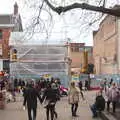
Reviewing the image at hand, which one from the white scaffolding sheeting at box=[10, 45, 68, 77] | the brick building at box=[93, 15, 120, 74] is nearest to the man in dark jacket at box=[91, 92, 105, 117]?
the white scaffolding sheeting at box=[10, 45, 68, 77]

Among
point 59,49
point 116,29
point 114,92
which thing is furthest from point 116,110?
point 116,29

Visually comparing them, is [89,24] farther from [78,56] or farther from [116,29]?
[78,56]

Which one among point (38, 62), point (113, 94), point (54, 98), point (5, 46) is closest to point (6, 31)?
point (5, 46)

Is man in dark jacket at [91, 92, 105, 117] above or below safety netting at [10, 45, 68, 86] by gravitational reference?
below

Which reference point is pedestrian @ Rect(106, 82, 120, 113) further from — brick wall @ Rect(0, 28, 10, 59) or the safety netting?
brick wall @ Rect(0, 28, 10, 59)

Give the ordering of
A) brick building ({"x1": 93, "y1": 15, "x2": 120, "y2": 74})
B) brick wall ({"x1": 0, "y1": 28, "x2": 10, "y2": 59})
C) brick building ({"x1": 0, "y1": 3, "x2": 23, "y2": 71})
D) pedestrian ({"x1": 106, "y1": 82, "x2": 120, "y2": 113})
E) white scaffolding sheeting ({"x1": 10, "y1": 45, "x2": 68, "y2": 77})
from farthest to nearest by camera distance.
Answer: brick building ({"x1": 0, "y1": 3, "x2": 23, "y2": 71}) < brick wall ({"x1": 0, "y1": 28, "x2": 10, "y2": 59}) < brick building ({"x1": 93, "y1": 15, "x2": 120, "y2": 74}) < white scaffolding sheeting ({"x1": 10, "y1": 45, "x2": 68, "y2": 77}) < pedestrian ({"x1": 106, "y1": 82, "x2": 120, "y2": 113})

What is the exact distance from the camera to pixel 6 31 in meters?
90.0


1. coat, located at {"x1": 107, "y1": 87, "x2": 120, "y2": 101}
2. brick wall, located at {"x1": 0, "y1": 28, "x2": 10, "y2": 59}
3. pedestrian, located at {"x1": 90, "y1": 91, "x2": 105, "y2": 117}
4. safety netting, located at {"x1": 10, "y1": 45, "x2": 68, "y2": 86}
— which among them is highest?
brick wall, located at {"x1": 0, "y1": 28, "x2": 10, "y2": 59}

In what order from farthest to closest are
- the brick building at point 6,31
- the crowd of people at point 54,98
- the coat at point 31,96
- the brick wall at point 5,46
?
1. the brick building at point 6,31
2. the brick wall at point 5,46
3. the crowd of people at point 54,98
4. the coat at point 31,96

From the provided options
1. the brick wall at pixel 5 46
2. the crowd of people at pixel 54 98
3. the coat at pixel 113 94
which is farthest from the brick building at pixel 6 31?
the crowd of people at pixel 54 98

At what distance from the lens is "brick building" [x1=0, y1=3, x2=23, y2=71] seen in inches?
3307

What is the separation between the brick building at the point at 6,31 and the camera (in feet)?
276

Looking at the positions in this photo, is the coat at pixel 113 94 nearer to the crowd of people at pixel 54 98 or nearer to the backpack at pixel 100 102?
the crowd of people at pixel 54 98

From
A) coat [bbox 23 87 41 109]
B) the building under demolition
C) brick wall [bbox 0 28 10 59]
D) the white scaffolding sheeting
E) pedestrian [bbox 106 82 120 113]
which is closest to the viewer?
coat [bbox 23 87 41 109]
